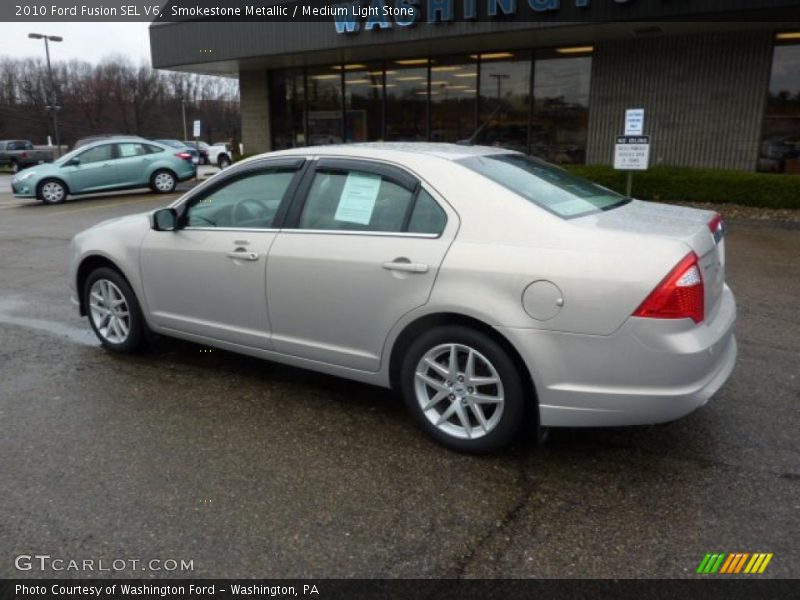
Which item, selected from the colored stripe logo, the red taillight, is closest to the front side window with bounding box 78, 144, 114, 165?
the red taillight

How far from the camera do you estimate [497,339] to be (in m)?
3.25

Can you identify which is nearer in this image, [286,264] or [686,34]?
[286,264]

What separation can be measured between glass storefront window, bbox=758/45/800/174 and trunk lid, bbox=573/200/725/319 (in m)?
11.4

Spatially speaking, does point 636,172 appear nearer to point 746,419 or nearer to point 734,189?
point 734,189

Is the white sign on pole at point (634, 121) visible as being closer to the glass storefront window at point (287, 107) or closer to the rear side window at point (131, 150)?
the glass storefront window at point (287, 107)

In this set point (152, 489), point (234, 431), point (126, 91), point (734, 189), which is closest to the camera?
point (152, 489)

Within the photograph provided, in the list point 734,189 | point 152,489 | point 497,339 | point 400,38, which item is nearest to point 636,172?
point 734,189

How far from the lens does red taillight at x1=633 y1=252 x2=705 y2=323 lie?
289 centimetres

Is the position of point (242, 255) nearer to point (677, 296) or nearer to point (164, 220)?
point (164, 220)

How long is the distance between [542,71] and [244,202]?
1253 centimetres

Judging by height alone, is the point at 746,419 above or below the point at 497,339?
below

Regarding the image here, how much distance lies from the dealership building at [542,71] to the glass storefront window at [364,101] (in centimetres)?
4

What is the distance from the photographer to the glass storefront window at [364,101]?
1764cm
